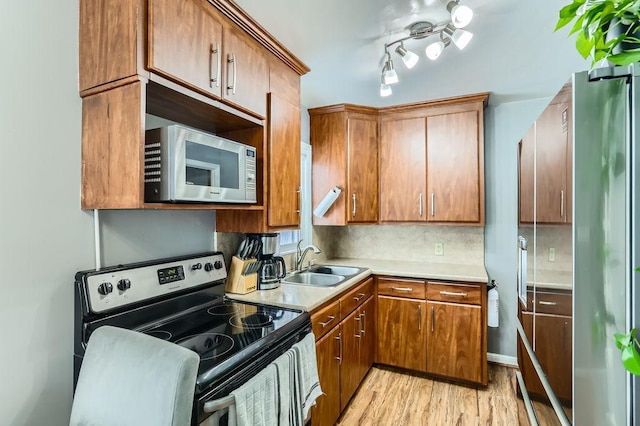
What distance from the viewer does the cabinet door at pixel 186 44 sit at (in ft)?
3.79

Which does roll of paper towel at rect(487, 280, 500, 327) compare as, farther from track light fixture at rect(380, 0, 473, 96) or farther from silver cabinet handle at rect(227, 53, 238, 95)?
silver cabinet handle at rect(227, 53, 238, 95)

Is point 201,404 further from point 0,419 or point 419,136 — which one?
point 419,136

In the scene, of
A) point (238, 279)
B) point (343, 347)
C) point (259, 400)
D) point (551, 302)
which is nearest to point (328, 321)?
point (343, 347)

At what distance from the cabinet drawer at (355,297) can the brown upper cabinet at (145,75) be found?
1.03 m

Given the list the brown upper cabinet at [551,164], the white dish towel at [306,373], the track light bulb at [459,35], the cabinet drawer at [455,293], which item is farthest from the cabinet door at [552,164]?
the cabinet drawer at [455,293]

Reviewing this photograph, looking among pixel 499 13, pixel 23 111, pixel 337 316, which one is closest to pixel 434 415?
pixel 337 316

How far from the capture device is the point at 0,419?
1.03 meters

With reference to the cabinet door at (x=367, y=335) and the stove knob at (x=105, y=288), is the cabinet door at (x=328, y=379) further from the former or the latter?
the stove knob at (x=105, y=288)

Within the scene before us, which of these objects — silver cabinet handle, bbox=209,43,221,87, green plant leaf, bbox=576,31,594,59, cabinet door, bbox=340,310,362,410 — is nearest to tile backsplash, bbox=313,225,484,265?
cabinet door, bbox=340,310,362,410

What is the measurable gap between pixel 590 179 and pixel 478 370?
2201 millimetres

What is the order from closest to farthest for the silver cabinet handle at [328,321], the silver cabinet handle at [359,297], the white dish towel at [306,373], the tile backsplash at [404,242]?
the white dish towel at [306,373] → the silver cabinet handle at [328,321] → the silver cabinet handle at [359,297] → the tile backsplash at [404,242]

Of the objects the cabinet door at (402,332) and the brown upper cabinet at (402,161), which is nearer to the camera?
the cabinet door at (402,332)

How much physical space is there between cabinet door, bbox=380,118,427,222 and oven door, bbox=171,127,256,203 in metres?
1.76

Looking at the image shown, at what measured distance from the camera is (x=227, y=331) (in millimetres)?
1372
